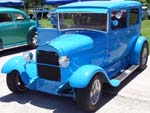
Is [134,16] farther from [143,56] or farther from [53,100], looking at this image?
[53,100]

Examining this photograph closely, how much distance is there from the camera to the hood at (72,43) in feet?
18.3

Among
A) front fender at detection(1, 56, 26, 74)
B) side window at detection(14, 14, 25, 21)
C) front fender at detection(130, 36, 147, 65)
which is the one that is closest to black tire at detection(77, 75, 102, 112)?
front fender at detection(1, 56, 26, 74)

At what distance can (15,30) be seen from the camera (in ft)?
38.4

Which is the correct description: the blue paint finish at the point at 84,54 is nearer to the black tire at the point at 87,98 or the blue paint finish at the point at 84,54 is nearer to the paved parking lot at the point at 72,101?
the black tire at the point at 87,98

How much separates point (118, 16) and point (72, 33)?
3.34ft

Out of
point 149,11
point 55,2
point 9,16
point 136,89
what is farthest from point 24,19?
point 149,11

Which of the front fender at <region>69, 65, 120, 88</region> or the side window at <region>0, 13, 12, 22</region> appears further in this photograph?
the side window at <region>0, 13, 12, 22</region>

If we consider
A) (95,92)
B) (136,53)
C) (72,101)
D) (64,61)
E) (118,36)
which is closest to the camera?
(64,61)

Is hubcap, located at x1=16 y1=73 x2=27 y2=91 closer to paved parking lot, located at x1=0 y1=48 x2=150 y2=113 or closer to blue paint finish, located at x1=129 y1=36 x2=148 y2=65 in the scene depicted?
paved parking lot, located at x1=0 y1=48 x2=150 y2=113

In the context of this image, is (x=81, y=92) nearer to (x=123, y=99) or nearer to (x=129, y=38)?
(x=123, y=99)

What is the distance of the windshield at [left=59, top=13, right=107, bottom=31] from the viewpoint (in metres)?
6.36

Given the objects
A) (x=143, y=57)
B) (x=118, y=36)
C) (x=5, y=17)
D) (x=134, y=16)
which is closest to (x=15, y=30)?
(x=5, y=17)

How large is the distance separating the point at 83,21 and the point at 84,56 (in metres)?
0.94

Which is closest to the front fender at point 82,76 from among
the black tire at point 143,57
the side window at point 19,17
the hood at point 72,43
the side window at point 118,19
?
the hood at point 72,43
